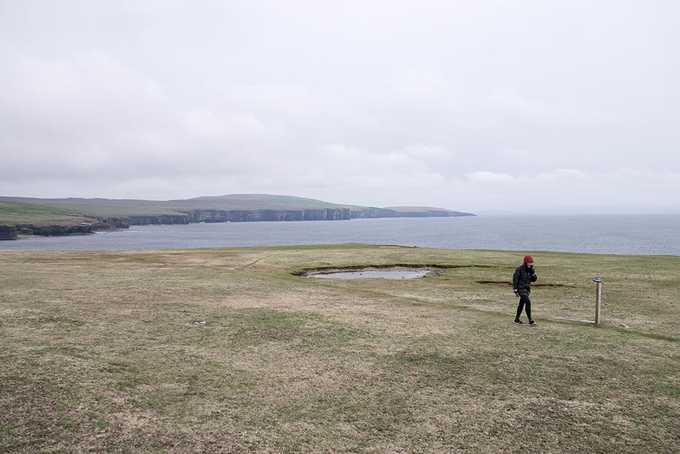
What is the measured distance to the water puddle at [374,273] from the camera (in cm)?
4156

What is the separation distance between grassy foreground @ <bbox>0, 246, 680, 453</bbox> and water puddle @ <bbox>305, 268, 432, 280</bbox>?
11.8 meters

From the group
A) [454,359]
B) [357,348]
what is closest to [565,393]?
[454,359]

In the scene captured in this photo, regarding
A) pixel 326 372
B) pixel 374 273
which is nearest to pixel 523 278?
pixel 326 372

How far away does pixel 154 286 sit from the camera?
2989 centimetres

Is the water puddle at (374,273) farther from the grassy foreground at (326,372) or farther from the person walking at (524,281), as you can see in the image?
the person walking at (524,281)

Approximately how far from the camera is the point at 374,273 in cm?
4491

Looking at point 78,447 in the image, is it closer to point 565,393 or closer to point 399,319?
point 565,393

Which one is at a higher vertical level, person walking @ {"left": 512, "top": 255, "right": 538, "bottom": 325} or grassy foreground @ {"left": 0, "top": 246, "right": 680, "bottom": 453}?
person walking @ {"left": 512, "top": 255, "right": 538, "bottom": 325}

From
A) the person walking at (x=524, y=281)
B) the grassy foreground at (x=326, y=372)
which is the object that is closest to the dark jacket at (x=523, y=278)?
the person walking at (x=524, y=281)

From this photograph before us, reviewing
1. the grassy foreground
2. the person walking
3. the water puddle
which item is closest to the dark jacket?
the person walking

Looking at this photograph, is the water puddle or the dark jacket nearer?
the dark jacket

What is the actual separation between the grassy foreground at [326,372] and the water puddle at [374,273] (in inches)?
465

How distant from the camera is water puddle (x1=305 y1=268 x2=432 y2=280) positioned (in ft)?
136

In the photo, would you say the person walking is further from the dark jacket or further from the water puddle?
the water puddle
